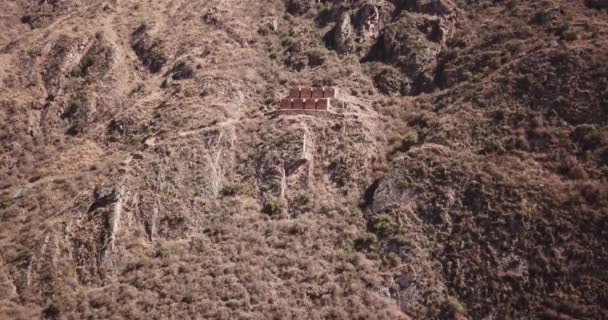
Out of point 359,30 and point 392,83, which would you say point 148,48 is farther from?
point 392,83

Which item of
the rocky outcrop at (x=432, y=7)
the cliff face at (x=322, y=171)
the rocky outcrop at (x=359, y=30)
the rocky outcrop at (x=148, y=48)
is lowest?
the cliff face at (x=322, y=171)

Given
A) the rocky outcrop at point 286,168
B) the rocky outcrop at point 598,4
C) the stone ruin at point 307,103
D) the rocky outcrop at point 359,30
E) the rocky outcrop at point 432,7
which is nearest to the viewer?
the rocky outcrop at point 286,168

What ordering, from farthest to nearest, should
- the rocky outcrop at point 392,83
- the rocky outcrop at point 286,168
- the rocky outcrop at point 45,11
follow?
the rocky outcrop at point 45,11
the rocky outcrop at point 392,83
the rocky outcrop at point 286,168

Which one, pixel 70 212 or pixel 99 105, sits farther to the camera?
pixel 99 105

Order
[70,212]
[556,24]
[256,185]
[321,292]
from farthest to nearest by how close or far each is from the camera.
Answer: [556,24] → [256,185] → [70,212] → [321,292]

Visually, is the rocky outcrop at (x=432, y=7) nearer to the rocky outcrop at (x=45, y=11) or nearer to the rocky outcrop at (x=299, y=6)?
the rocky outcrop at (x=299, y=6)

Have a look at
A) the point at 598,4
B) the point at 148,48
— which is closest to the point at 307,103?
the point at 148,48

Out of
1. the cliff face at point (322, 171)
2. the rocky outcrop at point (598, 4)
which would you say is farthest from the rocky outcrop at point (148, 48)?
the rocky outcrop at point (598, 4)

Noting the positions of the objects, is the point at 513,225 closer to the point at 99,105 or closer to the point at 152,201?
the point at 152,201

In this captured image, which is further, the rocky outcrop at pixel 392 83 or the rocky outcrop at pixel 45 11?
the rocky outcrop at pixel 45 11

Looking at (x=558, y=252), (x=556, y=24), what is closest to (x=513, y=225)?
(x=558, y=252)
